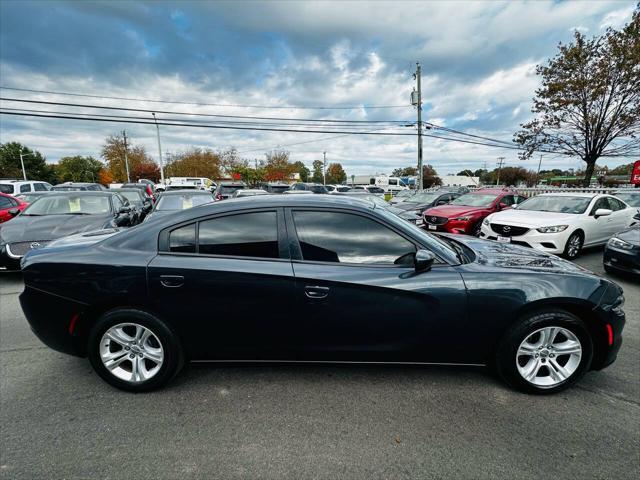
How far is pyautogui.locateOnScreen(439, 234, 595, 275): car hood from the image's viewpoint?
2549 millimetres

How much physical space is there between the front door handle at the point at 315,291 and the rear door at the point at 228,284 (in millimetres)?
119

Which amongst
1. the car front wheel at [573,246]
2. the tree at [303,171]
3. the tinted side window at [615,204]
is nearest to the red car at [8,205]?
the car front wheel at [573,246]

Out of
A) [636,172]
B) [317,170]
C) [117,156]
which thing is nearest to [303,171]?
[317,170]

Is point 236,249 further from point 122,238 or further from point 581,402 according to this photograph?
point 581,402

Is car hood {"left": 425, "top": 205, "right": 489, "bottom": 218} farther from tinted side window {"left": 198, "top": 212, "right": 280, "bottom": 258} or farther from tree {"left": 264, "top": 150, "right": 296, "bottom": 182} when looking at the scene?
tree {"left": 264, "top": 150, "right": 296, "bottom": 182}

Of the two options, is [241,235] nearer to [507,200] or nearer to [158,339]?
[158,339]

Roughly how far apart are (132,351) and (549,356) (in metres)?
3.25

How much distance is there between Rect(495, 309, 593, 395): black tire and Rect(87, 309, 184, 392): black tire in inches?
98.3

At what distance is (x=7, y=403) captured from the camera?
2420 millimetres

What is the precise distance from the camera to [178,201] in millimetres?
8797

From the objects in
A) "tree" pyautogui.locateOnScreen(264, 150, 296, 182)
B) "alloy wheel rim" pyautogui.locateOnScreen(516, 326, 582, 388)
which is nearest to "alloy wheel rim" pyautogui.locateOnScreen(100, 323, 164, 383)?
"alloy wheel rim" pyautogui.locateOnScreen(516, 326, 582, 388)

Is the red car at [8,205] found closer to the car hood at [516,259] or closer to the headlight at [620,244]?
the car hood at [516,259]

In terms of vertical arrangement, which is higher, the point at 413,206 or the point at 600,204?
the point at 600,204

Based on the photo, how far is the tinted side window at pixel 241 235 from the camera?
245 centimetres
